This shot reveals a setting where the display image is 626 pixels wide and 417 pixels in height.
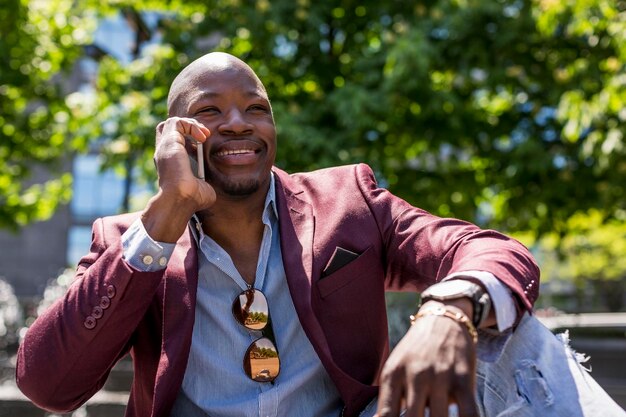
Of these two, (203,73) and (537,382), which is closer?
(537,382)

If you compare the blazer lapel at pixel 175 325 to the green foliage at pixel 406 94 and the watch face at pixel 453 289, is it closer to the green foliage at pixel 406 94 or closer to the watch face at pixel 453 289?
the watch face at pixel 453 289

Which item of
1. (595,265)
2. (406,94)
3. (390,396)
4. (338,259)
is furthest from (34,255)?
(390,396)

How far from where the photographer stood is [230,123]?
7.98 feet

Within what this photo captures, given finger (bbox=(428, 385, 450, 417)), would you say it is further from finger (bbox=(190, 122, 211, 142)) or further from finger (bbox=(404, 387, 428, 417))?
finger (bbox=(190, 122, 211, 142))

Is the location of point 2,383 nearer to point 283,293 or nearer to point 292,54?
point 292,54

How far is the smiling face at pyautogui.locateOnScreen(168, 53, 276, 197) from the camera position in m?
2.44

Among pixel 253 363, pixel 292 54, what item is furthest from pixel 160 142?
pixel 292 54

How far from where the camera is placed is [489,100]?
39.3ft

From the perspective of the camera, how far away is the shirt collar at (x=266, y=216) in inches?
98.0

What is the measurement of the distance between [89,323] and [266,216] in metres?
0.68

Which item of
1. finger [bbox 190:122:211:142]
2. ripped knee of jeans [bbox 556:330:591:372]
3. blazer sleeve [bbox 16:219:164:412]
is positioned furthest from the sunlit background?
blazer sleeve [bbox 16:219:164:412]

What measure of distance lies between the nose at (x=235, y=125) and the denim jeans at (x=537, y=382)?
106 centimetres

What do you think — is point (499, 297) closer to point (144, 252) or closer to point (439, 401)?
point (439, 401)

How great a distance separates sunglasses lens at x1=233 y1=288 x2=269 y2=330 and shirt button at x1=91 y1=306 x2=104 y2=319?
435 millimetres
